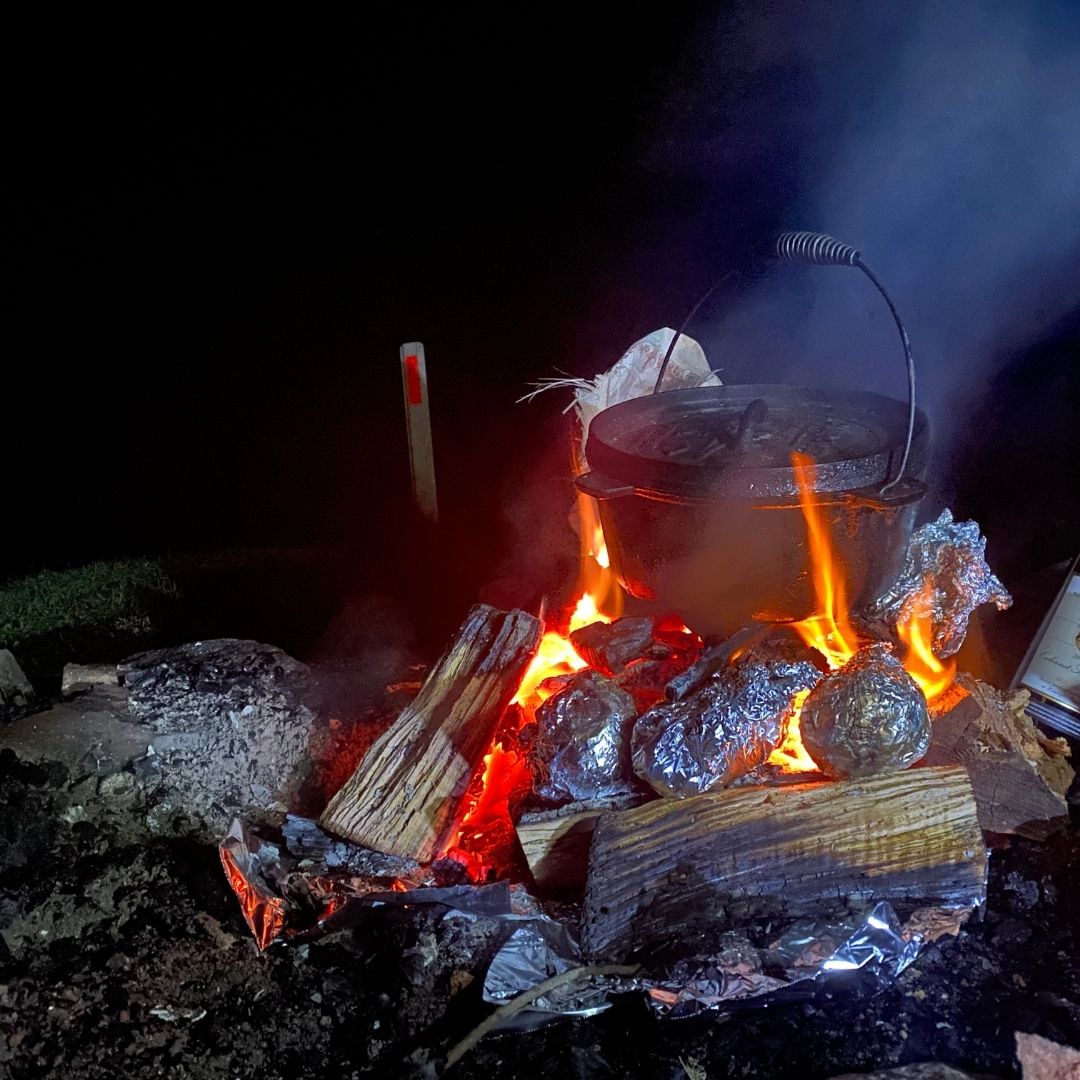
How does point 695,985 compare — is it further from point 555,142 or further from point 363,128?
point 363,128

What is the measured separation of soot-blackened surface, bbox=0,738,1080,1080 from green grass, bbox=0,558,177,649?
2086 millimetres

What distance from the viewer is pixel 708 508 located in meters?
2.46

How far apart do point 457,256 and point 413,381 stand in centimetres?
186

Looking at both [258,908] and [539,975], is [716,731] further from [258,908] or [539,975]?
[258,908]

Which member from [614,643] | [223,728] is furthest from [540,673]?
[223,728]

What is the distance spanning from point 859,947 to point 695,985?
0.45 metres

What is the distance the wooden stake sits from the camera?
16.4 feet

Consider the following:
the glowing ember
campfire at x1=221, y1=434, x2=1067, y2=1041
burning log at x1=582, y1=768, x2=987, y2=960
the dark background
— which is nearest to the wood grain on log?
campfire at x1=221, y1=434, x2=1067, y2=1041

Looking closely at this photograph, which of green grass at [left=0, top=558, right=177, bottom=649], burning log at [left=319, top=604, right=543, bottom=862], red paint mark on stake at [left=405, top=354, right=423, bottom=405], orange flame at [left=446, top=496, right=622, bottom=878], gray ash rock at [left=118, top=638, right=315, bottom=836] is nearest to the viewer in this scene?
burning log at [left=319, top=604, right=543, bottom=862]

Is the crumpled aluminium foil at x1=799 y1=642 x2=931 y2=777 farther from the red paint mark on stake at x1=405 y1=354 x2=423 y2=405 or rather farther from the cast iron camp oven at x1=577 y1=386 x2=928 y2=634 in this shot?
the red paint mark on stake at x1=405 y1=354 x2=423 y2=405

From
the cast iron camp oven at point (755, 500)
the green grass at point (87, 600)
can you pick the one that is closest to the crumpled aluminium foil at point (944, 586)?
the cast iron camp oven at point (755, 500)

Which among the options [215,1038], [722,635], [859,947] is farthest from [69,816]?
[859,947]

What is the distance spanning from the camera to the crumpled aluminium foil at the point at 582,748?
257 cm

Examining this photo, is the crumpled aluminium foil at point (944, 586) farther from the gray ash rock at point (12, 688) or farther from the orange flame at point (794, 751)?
the gray ash rock at point (12, 688)
